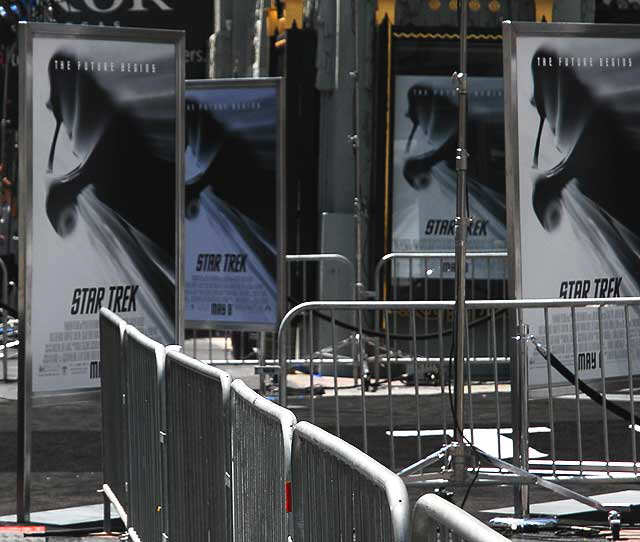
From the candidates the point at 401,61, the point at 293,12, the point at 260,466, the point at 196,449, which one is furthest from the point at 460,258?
the point at 293,12

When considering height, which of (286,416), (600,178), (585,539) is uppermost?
(600,178)

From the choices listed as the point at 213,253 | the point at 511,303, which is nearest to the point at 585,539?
the point at 511,303

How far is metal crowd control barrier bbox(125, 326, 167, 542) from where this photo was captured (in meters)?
6.91

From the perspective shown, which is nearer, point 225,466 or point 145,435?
point 225,466

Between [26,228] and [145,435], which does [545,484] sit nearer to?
[145,435]

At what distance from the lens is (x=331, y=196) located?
1814 centimetres

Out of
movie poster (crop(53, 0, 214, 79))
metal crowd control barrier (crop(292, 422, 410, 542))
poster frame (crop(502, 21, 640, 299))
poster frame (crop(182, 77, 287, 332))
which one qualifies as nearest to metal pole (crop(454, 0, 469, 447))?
poster frame (crop(502, 21, 640, 299))

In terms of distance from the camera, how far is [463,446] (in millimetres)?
8969

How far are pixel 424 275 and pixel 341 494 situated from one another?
12.9 metres

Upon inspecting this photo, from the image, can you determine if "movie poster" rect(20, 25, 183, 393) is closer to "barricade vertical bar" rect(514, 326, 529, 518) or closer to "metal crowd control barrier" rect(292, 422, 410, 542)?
"barricade vertical bar" rect(514, 326, 529, 518)

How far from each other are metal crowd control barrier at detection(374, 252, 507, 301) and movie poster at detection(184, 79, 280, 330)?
1.96 metres

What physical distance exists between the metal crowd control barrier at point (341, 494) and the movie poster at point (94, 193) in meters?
4.90

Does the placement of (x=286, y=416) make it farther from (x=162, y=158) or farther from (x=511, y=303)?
(x=162, y=158)

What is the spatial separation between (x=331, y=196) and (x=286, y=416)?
13544 mm
